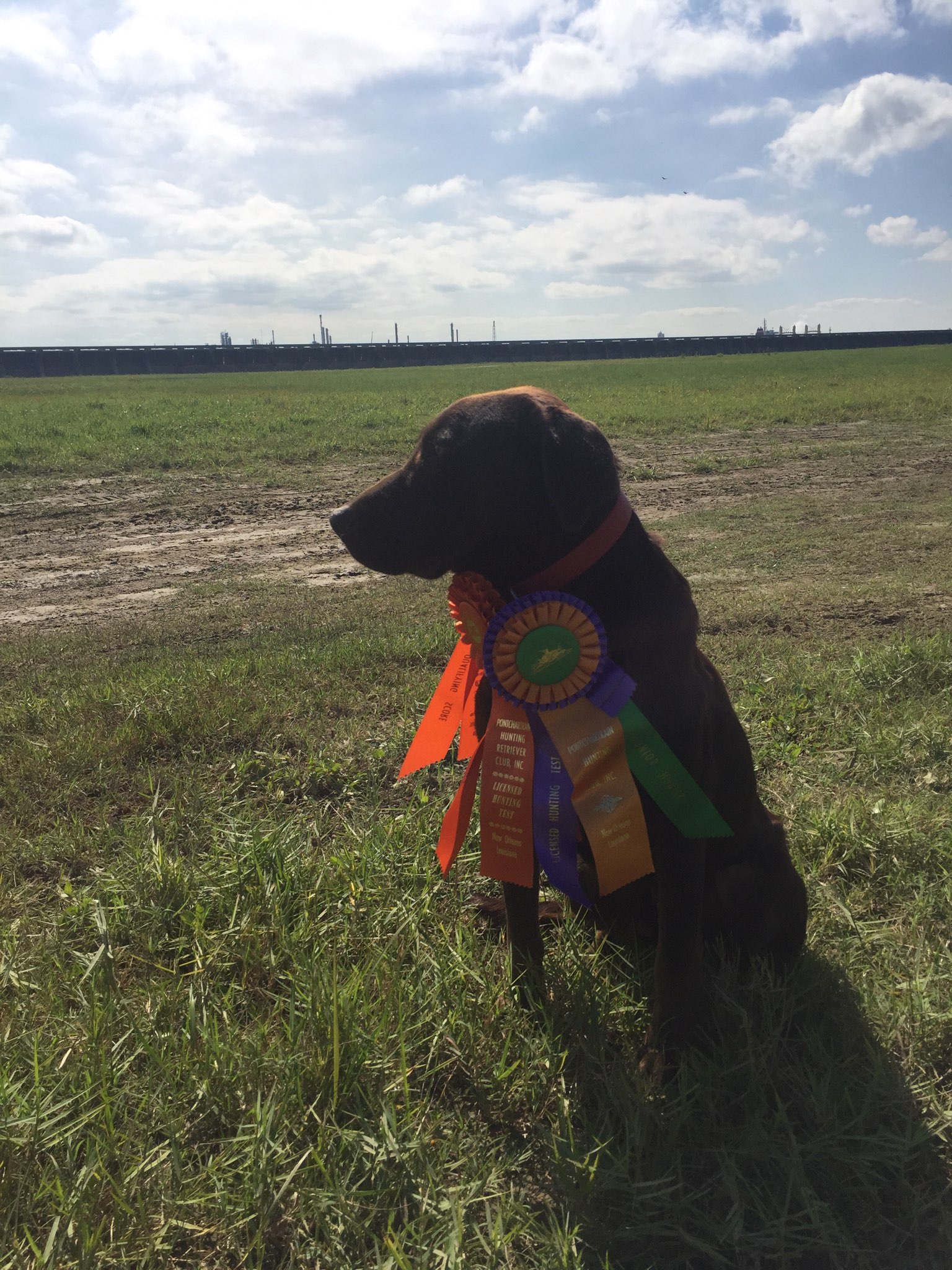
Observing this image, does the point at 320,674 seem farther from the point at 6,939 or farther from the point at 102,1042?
the point at 102,1042

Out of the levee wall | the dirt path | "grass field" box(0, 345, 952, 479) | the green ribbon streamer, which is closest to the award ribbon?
the green ribbon streamer

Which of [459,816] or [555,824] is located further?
[459,816]

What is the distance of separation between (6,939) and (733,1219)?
6.11ft

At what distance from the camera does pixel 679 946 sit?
1.89 m

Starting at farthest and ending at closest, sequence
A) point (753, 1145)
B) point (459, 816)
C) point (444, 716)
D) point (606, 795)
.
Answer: point (444, 716) < point (459, 816) < point (606, 795) < point (753, 1145)

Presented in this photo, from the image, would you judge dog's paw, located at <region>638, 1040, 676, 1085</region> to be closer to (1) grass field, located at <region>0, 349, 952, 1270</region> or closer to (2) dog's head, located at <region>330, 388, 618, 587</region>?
(1) grass field, located at <region>0, 349, 952, 1270</region>

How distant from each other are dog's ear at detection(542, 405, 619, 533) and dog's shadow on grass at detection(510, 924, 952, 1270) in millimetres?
1181

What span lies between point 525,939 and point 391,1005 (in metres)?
0.36

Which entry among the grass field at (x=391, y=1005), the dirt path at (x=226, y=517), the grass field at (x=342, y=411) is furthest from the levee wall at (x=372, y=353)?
the grass field at (x=391, y=1005)

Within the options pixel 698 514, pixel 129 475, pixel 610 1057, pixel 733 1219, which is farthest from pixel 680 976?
pixel 129 475

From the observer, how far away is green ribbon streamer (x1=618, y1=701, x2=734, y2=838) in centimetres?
182

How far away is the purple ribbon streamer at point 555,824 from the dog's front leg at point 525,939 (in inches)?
4.4

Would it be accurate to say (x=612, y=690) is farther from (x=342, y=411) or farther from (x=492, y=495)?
(x=342, y=411)

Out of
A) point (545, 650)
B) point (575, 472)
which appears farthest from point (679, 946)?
point (575, 472)
